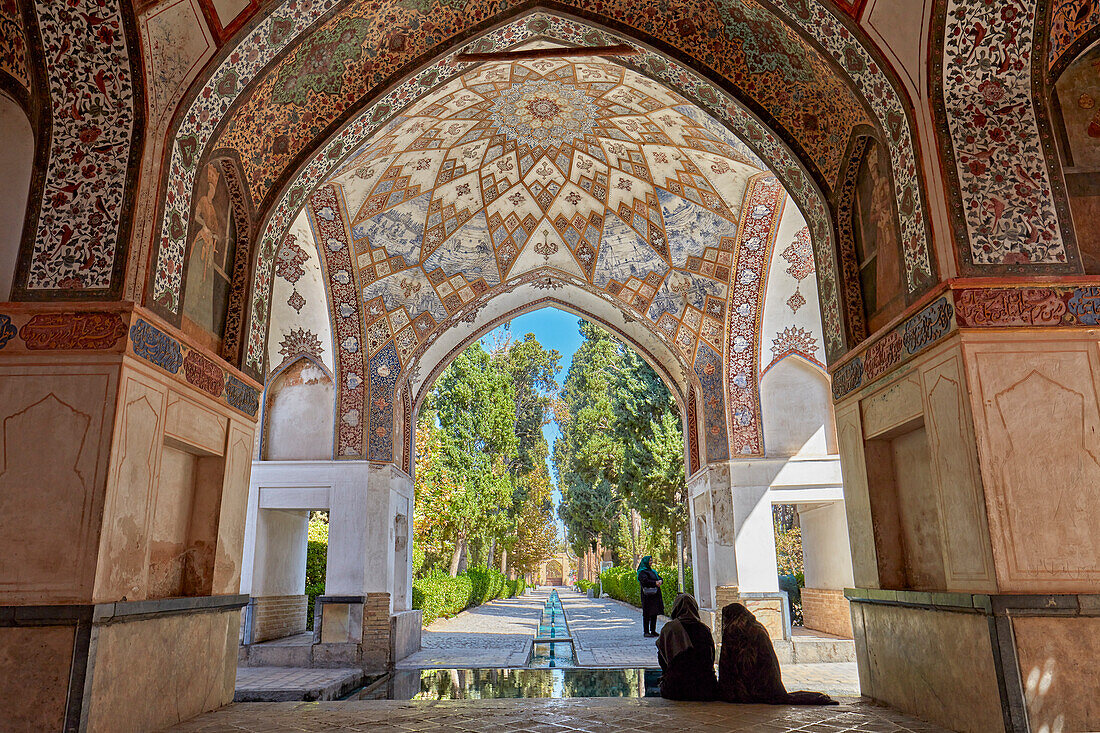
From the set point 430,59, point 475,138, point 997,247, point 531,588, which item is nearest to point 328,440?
point 475,138

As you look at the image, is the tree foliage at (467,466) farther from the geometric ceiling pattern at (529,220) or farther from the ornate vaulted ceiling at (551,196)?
the ornate vaulted ceiling at (551,196)

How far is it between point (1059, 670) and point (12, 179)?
20.8 ft

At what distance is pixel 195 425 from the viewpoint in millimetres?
4898

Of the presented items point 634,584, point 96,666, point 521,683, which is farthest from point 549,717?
point 634,584

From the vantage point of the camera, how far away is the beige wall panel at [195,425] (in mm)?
4621

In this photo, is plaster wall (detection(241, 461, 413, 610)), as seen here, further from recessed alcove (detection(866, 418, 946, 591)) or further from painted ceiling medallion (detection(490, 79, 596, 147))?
recessed alcove (detection(866, 418, 946, 591))

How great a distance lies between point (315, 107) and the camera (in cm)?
579

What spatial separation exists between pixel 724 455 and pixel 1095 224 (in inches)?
250

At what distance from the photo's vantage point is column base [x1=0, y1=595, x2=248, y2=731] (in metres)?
3.68

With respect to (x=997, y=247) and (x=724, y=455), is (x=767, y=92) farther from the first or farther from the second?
(x=724, y=455)

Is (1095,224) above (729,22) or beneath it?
beneath

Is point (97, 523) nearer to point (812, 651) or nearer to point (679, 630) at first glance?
point (679, 630)

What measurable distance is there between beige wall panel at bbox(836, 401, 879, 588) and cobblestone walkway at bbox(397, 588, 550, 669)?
15.6 ft

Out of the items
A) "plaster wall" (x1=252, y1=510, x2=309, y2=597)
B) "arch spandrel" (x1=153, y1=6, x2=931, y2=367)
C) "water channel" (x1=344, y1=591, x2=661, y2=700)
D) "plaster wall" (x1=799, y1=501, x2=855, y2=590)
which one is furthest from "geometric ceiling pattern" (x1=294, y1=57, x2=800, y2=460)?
"water channel" (x1=344, y1=591, x2=661, y2=700)
